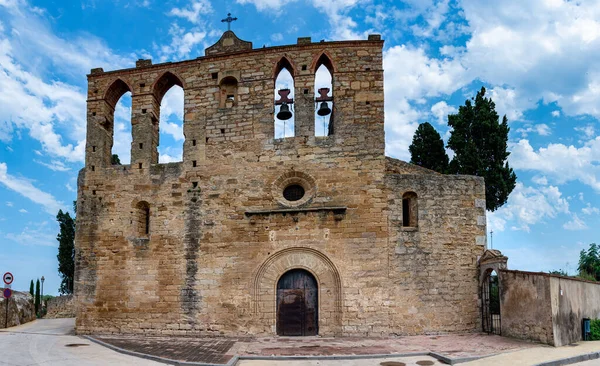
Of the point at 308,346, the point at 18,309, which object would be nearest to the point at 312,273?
the point at 308,346

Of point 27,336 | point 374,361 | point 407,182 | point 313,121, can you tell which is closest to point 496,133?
point 407,182

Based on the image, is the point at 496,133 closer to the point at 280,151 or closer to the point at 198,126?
the point at 280,151

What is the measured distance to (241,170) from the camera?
14750mm

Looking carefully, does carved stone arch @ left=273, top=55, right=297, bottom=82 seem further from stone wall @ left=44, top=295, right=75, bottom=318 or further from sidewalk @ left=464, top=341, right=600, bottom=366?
stone wall @ left=44, top=295, right=75, bottom=318

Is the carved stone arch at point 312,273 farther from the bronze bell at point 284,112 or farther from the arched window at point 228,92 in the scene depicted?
the arched window at point 228,92

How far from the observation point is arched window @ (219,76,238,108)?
1548 cm

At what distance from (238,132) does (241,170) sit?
128 cm

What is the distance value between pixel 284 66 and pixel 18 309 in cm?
1494

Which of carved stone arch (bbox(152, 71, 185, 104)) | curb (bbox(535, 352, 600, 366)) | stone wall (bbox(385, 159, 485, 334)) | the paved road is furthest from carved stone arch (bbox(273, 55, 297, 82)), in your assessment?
curb (bbox(535, 352, 600, 366))

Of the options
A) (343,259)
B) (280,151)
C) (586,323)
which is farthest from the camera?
(280,151)

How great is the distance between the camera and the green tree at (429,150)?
23.2m

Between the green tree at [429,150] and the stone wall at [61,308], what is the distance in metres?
19.2

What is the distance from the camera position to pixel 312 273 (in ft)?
45.2

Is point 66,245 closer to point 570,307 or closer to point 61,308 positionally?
point 61,308
